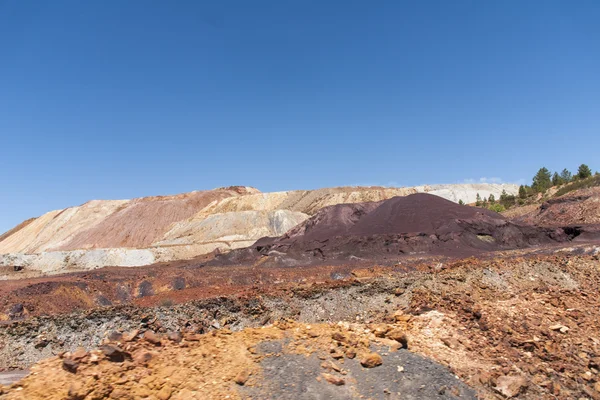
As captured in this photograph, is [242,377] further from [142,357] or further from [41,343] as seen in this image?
[41,343]

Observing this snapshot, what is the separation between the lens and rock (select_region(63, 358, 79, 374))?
20.5 feet

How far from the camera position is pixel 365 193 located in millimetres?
60969

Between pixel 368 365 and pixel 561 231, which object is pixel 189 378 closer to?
pixel 368 365

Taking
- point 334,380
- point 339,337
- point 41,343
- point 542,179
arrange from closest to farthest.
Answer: point 334,380
point 339,337
point 41,343
point 542,179

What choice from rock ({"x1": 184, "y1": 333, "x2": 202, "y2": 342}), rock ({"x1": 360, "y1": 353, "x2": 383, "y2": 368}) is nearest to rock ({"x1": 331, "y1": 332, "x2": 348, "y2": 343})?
rock ({"x1": 360, "y1": 353, "x2": 383, "y2": 368})

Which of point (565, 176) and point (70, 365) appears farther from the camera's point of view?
point (565, 176)

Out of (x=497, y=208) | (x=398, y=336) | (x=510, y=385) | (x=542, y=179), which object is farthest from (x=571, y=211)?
(x=398, y=336)

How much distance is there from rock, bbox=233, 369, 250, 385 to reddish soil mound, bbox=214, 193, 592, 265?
1922cm

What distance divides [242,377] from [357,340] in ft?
7.92

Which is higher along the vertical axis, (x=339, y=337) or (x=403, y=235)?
(x=403, y=235)

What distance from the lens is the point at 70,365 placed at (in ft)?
20.5

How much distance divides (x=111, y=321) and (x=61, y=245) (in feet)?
187

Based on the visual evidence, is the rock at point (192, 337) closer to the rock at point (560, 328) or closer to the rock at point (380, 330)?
the rock at point (380, 330)

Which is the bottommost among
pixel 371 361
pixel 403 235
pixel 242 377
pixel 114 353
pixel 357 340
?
pixel 371 361
